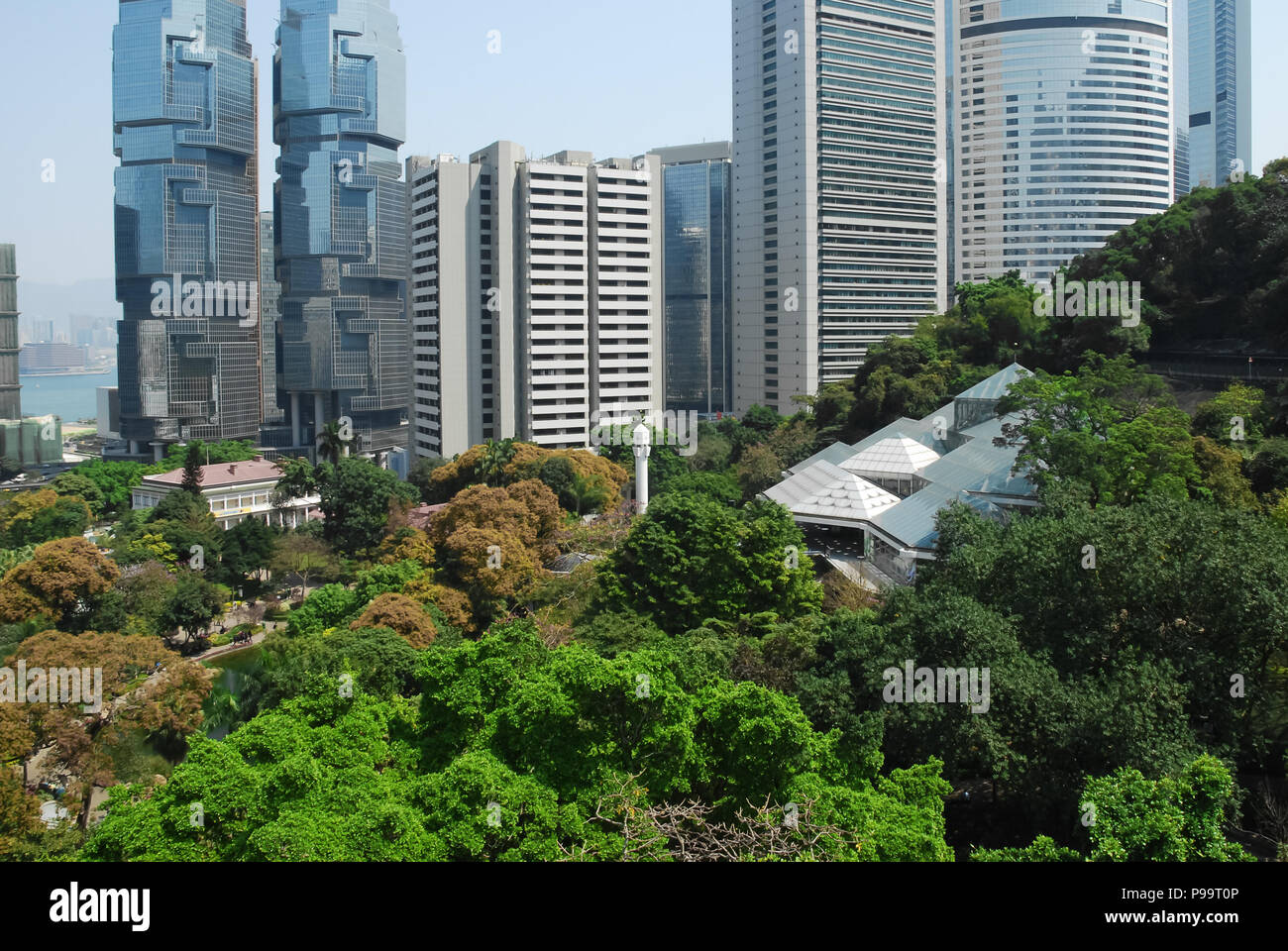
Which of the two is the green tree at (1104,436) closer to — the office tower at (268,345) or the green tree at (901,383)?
the green tree at (901,383)

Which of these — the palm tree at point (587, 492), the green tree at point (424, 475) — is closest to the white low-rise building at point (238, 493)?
the green tree at point (424, 475)

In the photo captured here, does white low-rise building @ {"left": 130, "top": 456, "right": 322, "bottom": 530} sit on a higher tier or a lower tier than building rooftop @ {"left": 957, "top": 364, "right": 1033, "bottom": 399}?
lower

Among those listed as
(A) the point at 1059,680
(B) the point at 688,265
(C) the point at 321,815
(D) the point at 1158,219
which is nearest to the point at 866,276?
(B) the point at 688,265


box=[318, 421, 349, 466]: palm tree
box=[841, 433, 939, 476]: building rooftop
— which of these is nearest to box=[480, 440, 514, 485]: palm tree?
box=[318, 421, 349, 466]: palm tree

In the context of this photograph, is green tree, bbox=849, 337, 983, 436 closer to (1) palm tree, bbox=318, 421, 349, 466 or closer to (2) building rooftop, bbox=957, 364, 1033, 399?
(2) building rooftop, bbox=957, 364, 1033, 399

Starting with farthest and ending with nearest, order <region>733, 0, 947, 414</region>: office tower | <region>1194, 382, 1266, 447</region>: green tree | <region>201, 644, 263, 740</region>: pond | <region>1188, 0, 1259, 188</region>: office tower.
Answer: <region>1188, 0, 1259, 188</region>: office tower
<region>733, 0, 947, 414</region>: office tower
<region>1194, 382, 1266, 447</region>: green tree
<region>201, 644, 263, 740</region>: pond
